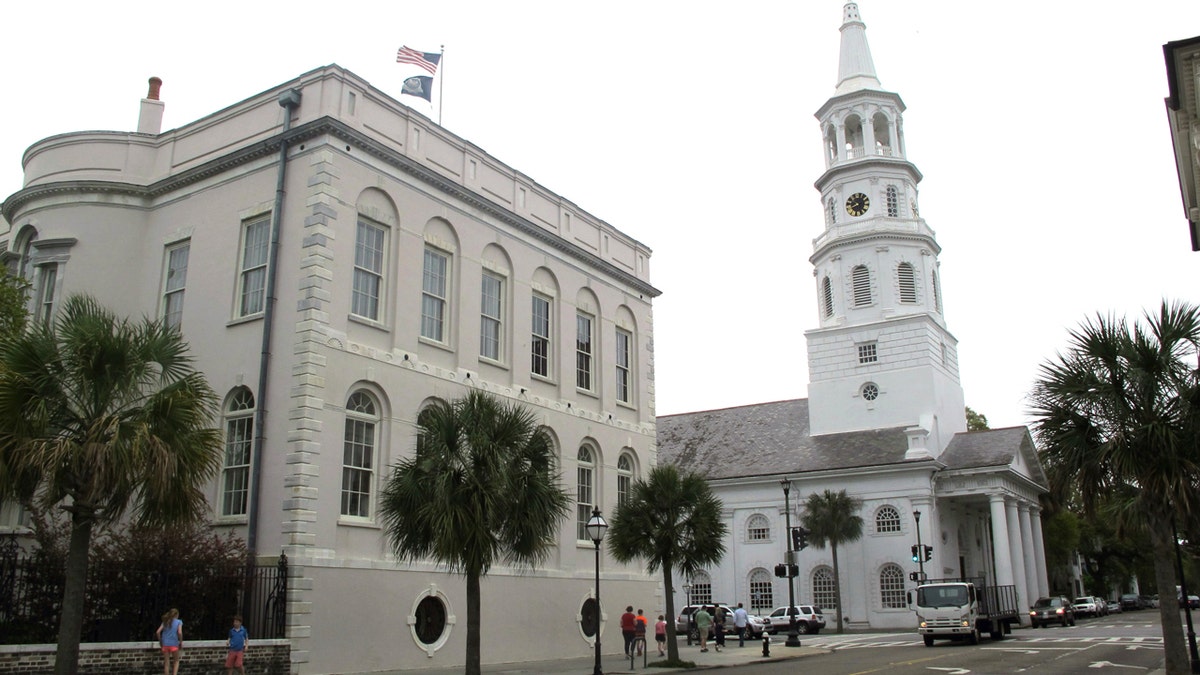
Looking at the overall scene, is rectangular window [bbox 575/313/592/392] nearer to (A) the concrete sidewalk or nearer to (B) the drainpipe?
(A) the concrete sidewalk

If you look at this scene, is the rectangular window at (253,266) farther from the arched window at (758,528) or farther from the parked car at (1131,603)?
the parked car at (1131,603)

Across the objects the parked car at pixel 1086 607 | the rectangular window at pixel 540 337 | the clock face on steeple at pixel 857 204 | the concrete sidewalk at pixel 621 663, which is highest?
the clock face on steeple at pixel 857 204

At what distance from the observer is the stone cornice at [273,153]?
2289cm

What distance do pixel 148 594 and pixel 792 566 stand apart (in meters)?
22.6

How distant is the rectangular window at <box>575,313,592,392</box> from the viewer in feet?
102

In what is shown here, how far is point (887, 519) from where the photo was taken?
175 feet

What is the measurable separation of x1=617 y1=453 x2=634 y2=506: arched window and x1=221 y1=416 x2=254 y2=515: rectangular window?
13.3m

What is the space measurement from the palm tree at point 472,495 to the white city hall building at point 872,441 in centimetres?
3489

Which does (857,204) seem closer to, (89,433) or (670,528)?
(670,528)

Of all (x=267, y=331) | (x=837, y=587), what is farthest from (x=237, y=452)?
(x=837, y=587)

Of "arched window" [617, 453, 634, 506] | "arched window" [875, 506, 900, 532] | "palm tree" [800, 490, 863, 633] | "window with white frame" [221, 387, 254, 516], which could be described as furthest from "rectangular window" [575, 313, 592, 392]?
"arched window" [875, 506, 900, 532]

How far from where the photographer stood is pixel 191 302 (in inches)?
949

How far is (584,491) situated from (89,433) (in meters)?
17.9

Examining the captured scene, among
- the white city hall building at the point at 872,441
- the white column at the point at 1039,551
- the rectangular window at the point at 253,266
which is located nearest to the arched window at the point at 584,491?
the rectangular window at the point at 253,266
